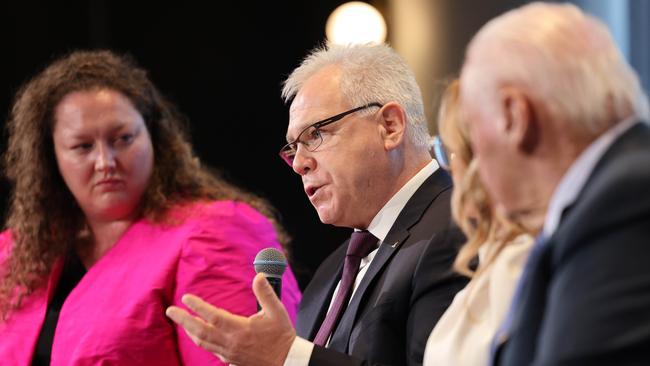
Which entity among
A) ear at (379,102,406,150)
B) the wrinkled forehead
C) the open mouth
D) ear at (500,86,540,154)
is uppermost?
ear at (500,86,540,154)

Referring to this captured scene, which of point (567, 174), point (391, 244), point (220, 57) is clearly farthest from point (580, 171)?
point (220, 57)

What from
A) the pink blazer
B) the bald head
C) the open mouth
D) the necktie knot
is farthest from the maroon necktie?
the bald head

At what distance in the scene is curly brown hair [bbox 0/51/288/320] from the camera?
3.13 metres

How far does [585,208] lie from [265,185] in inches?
145

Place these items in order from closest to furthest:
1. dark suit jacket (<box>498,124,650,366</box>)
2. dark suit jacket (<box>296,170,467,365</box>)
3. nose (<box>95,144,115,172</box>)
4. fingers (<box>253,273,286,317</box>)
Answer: dark suit jacket (<box>498,124,650,366</box>)
fingers (<box>253,273,286,317</box>)
dark suit jacket (<box>296,170,467,365</box>)
nose (<box>95,144,115,172</box>)

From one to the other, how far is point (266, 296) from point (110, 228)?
144 cm

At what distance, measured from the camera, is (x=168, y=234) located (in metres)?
2.99

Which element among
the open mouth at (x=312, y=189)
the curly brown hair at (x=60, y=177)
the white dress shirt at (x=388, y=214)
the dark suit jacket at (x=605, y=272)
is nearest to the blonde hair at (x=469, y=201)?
the dark suit jacket at (x=605, y=272)

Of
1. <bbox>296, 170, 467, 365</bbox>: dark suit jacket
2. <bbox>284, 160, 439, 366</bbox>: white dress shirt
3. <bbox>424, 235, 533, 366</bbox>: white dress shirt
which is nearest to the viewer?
<bbox>424, 235, 533, 366</bbox>: white dress shirt

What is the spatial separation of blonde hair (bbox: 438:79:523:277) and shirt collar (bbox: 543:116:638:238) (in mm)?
282

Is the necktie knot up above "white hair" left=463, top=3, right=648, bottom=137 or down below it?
below

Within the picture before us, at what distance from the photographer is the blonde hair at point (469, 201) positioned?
1637 millimetres

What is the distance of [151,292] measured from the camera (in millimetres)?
2822

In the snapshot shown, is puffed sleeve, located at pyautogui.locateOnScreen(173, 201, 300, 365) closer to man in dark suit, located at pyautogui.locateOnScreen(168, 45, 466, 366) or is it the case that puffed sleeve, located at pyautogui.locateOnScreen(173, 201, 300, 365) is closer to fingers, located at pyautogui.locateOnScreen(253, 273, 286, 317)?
man in dark suit, located at pyautogui.locateOnScreen(168, 45, 466, 366)
